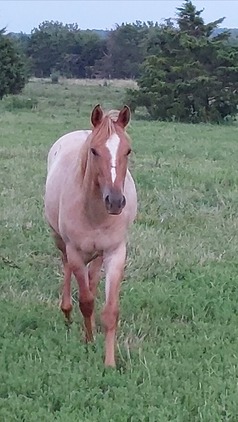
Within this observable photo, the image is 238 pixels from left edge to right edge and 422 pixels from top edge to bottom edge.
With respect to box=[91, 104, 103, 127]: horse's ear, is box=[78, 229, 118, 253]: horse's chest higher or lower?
lower

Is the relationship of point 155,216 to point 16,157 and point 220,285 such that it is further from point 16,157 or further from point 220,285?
point 16,157

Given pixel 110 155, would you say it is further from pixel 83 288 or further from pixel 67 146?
pixel 67 146

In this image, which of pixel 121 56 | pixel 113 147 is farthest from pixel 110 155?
pixel 121 56

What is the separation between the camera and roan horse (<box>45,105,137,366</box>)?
437 cm

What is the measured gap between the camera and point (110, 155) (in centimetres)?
436

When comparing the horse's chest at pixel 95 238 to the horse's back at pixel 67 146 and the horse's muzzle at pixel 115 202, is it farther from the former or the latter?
the horse's back at pixel 67 146

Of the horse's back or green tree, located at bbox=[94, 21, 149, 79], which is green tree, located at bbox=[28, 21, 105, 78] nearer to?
green tree, located at bbox=[94, 21, 149, 79]

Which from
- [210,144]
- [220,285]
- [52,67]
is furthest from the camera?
[52,67]

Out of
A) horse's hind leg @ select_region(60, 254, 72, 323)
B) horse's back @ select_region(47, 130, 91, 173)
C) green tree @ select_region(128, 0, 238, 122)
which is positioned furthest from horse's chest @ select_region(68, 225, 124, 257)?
green tree @ select_region(128, 0, 238, 122)

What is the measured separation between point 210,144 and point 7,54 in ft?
60.6

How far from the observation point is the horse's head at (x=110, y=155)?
4234mm

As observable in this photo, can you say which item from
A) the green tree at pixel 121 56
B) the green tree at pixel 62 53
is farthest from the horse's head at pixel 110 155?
the green tree at pixel 62 53

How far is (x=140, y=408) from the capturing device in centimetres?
378

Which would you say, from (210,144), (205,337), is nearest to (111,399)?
(205,337)
